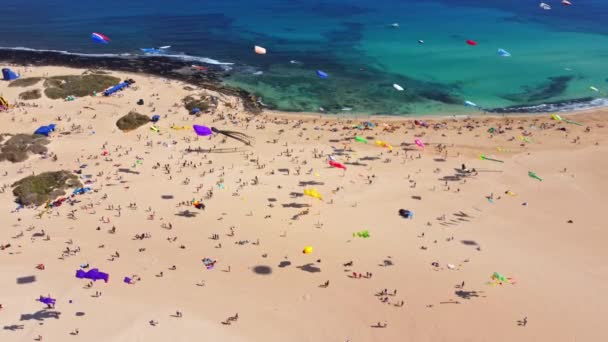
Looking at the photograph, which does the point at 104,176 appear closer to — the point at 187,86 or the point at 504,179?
the point at 187,86

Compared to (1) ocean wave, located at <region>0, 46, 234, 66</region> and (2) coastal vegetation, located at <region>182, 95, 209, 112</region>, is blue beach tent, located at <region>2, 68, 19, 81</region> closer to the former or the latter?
(1) ocean wave, located at <region>0, 46, 234, 66</region>

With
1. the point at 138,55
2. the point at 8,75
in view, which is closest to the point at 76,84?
the point at 8,75

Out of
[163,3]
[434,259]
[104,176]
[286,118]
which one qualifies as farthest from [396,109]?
[163,3]

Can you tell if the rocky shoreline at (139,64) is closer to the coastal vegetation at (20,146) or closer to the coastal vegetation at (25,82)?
the coastal vegetation at (25,82)

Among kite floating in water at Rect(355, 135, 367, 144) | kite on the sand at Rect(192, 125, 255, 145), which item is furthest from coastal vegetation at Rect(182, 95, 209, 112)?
kite floating in water at Rect(355, 135, 367, 144)

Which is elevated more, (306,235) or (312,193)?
(312,193)

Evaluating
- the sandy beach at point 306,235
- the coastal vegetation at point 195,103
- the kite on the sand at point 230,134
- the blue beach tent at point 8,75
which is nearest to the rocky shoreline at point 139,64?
the coastal vegetation at point 195,103

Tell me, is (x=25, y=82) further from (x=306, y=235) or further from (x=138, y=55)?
(x=306, y=235)
